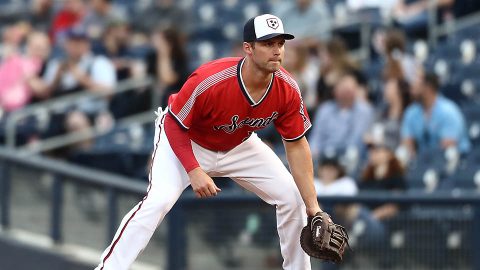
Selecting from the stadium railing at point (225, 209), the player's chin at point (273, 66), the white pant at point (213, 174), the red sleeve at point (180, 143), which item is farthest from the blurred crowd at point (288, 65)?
the player's chin at point (273, 66)

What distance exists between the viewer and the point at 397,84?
10.8 metres

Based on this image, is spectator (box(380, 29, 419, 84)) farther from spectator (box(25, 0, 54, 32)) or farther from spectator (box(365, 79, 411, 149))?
spectator (box(25, 0, 54, 32))

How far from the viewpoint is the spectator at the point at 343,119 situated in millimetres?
10695

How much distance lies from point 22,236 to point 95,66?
2411mm

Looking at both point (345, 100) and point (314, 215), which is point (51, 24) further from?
point (314, 215)

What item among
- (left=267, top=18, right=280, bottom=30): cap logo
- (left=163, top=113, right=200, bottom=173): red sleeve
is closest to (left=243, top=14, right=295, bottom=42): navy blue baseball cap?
(left=267, top=18, right=280, bottom=30): cap logo

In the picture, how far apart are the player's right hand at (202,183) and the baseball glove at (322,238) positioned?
68 cm

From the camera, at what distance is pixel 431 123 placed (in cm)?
1034

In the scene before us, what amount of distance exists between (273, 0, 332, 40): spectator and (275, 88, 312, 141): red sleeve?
5677 mm

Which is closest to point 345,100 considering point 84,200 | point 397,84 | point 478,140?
point 397,84

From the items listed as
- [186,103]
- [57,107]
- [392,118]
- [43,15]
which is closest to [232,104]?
[186,103]

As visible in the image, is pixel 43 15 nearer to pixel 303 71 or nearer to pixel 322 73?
pixel 303 71

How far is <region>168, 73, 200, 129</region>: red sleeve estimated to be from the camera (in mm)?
6805

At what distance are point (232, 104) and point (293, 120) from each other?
40cm
